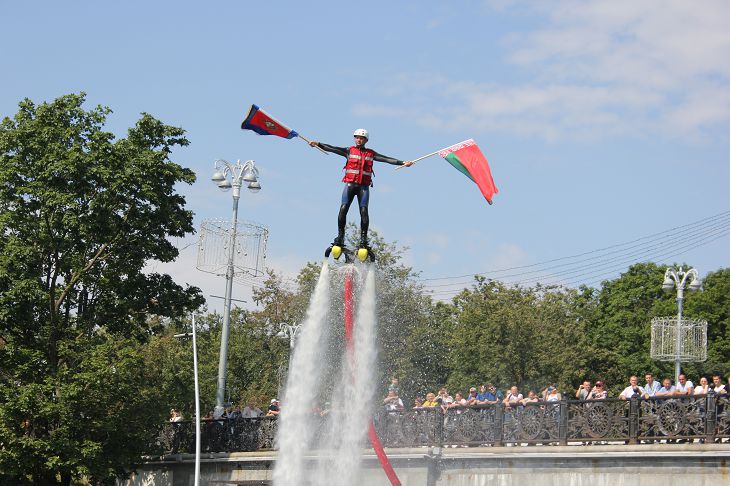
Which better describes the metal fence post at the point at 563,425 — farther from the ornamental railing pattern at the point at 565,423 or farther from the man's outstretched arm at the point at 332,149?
the man's outstretched arm at the point at 332,149

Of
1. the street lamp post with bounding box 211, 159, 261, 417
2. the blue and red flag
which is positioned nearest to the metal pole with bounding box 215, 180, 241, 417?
the street lamp post with bounding box 211, 159, 261, 417

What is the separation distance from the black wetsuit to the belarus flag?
111 centimetres

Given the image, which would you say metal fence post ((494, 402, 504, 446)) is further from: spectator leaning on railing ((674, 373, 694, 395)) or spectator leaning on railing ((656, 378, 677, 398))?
spectator leaning on railing ((674, 373, 694, 395))

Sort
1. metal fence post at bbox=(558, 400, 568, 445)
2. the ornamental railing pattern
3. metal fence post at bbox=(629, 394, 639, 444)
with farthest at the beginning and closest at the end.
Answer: metal fence post at bbox=(558, 400, 568, 445) < metal fence post at bbox=(629, 394, 639, 444) < the ornamental railing pattern

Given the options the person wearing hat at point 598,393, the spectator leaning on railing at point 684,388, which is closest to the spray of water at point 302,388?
the person wearing hat at point 598,393

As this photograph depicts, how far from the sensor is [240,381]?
52.0 metres

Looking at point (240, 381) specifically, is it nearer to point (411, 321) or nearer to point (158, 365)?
point (158, 365)

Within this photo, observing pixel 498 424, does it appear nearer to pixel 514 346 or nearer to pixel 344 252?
pixel 344 252

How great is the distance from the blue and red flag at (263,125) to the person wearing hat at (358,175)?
23.6 inches

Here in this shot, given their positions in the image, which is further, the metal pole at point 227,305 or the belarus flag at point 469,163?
the metal pole at point 227,305

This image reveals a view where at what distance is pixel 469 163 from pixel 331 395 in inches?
243

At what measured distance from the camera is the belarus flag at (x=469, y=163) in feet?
64.3

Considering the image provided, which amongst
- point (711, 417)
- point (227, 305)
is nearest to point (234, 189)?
point (227, 305)

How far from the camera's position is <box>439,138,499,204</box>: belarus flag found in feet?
64.3
